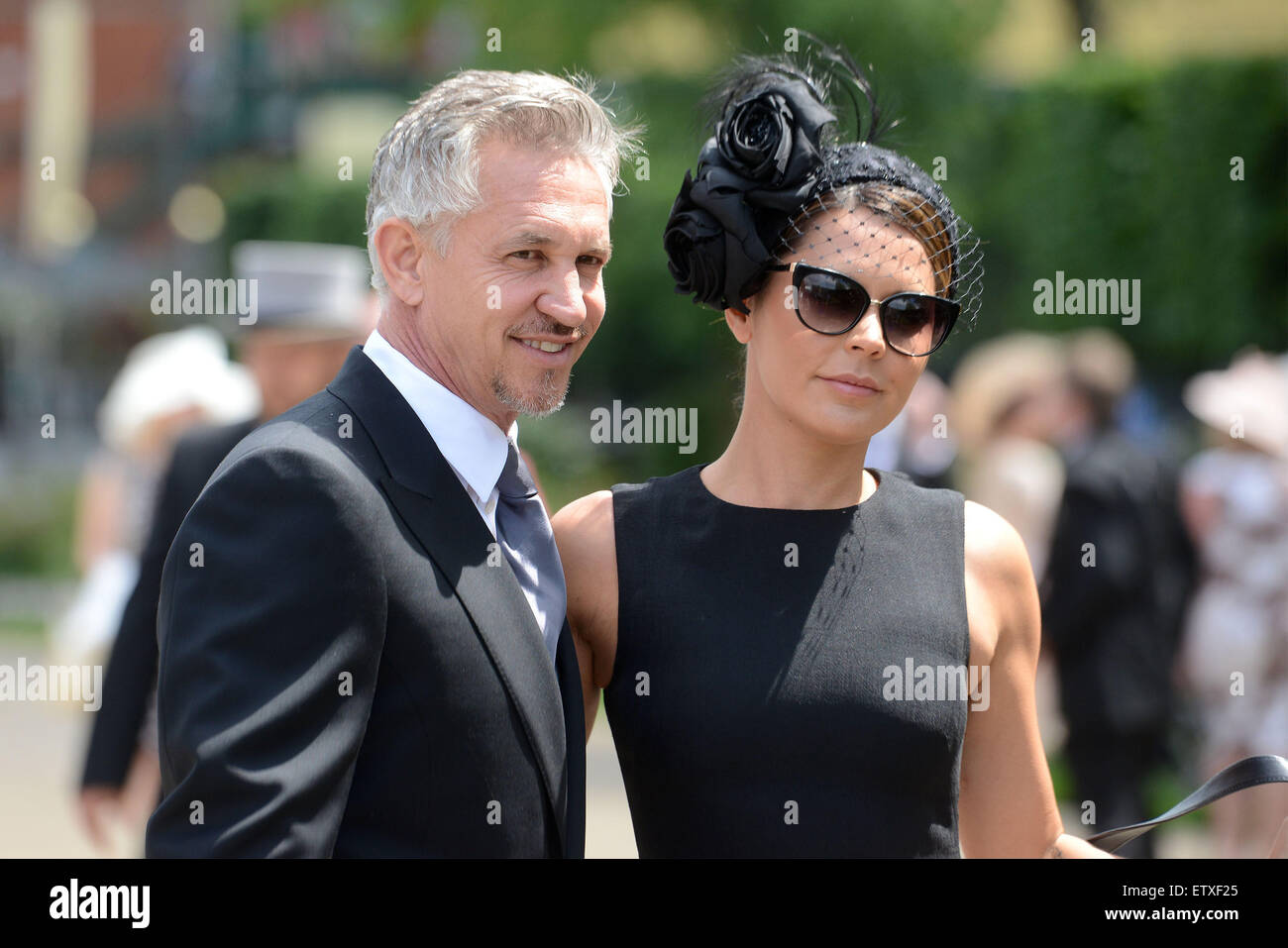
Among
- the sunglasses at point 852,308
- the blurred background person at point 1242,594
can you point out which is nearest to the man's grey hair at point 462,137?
the sunglasses at point 852,308

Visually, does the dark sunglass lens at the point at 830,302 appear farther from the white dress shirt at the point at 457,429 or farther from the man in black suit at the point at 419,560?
the white dress shirt at the point at 457,429

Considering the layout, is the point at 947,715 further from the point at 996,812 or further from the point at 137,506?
the point at 137,506

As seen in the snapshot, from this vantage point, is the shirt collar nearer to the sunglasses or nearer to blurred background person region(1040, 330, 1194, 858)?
the sunglasses

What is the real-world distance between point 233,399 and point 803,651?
400 centimetres

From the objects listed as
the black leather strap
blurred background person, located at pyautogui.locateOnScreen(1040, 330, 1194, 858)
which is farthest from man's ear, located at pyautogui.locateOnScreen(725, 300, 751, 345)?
blurred background person, located at pyautogui.locateOnScreen(1040, 330, 1194, 858)

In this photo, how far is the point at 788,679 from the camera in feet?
7.52

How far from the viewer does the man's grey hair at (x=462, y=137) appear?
7.16 ft

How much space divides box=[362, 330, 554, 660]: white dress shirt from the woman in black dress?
0.28 m

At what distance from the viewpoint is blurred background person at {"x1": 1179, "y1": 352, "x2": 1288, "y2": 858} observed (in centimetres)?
578

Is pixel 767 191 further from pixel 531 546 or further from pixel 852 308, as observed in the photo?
pixel 531 546

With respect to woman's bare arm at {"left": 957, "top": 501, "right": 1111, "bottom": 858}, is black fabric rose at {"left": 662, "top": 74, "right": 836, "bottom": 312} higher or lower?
higher

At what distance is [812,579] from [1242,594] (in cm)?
411

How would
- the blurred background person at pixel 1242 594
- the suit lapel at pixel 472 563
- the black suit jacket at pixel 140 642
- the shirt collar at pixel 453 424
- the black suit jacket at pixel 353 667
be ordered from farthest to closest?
the blurred background person at pixel 1242 594
the black suit jacket at pixel 140 642
the shirt collar at pixel 453 424
the suit lapel at pixel 472 563
the black suit jacket at pixel 353 667
